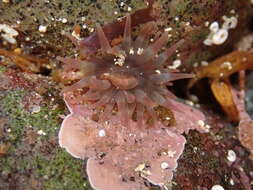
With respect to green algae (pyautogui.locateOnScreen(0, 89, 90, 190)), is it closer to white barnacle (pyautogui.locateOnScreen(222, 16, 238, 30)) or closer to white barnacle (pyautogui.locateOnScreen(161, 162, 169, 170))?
white barnacle (pyautogui.locateOnScreen(161, 162, 169, 170))

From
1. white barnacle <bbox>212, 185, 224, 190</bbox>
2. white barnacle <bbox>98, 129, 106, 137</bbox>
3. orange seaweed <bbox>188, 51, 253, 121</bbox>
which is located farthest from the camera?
orange seaweed <bbox>188, 51, 253, 121</bbox>

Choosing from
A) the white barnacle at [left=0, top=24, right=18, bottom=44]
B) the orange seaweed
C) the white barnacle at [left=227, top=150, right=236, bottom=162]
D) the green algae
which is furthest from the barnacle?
the orange seaweed

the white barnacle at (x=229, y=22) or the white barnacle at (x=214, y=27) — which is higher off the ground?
the white barnacle at (x=229, y=22)

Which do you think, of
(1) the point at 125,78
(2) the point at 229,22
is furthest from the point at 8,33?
(2) the point at 229,22

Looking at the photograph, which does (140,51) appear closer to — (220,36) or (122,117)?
(122,117)

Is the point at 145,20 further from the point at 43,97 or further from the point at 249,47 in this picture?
the point at 249,47

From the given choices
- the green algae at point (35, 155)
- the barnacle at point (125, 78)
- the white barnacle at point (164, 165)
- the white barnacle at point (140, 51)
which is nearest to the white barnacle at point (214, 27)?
the barnacle at point (125, 78)

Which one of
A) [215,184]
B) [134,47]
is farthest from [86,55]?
[215,184]

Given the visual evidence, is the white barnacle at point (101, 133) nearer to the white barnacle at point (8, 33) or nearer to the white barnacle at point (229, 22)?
the white barnacle at point (8, 33)

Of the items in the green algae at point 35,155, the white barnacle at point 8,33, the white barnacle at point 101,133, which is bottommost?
the green algae at point 35,155
